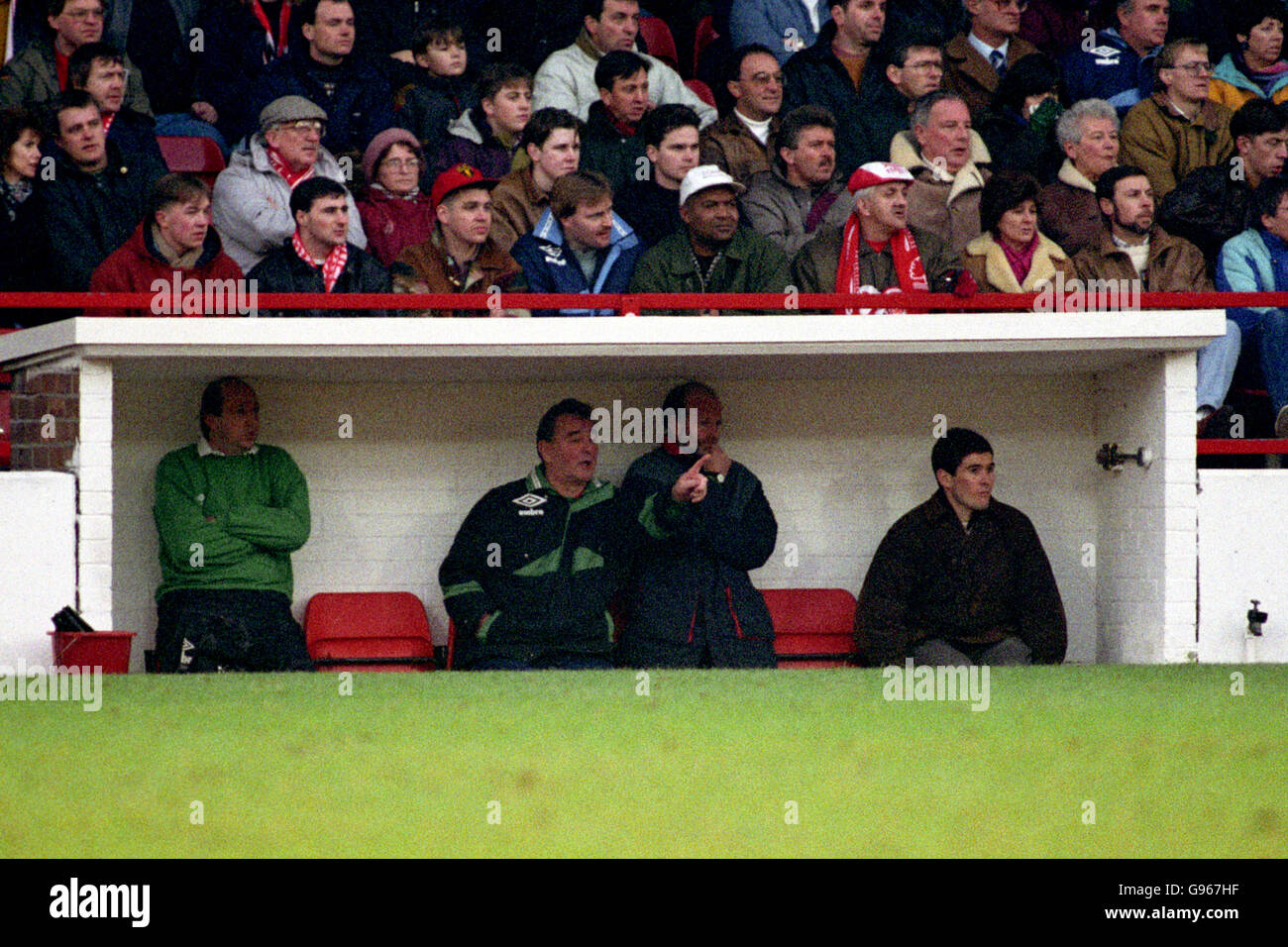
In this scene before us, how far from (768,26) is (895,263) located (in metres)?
3.21

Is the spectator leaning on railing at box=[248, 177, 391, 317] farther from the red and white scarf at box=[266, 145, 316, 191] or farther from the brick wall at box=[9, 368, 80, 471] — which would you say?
the brick wall at box=[9, 368, 80, 471]

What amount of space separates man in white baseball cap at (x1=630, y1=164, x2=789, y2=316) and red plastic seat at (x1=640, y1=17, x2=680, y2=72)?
9.71 feet

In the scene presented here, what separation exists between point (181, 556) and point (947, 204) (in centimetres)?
493

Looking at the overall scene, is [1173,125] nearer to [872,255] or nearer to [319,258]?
[872,255]

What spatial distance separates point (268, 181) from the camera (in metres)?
9.80

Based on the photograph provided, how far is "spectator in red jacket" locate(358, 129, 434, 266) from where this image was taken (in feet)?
33.4

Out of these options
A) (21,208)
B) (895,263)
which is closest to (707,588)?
(895,263)

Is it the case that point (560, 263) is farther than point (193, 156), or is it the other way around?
point (193, 156)

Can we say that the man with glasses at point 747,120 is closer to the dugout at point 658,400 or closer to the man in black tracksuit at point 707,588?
the dugout at point 658,400

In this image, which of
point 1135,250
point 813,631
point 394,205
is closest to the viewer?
point 813,631

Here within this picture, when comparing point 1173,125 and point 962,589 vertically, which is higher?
point 1173,125

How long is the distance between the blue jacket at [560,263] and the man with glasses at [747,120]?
3.88 ft

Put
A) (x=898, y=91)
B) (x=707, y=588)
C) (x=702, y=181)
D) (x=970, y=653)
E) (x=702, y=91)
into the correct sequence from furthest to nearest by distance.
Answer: (x=702, y=91)
(x=898, y=91)
(x=702, y=181)
(x=707, y=588)
(x=970, y=653)

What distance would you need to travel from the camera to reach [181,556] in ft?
29.5
